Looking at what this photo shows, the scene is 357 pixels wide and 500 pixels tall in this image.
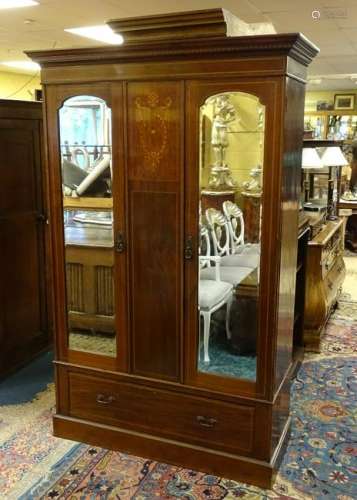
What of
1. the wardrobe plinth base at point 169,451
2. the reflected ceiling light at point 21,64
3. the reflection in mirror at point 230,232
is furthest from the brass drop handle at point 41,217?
the reflected ceiling light at point 21,64

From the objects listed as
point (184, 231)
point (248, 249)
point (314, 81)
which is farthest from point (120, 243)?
point (314, 81)

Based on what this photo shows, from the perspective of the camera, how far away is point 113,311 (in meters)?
2.56

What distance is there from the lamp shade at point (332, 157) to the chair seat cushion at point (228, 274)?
2.79m

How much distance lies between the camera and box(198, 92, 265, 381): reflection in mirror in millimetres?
2188

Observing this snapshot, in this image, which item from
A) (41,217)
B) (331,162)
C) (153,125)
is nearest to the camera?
(153,125)

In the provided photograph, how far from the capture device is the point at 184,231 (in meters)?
2.31

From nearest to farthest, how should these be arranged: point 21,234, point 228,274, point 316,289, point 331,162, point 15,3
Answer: point 228,274 → point 21,234 → point 316,289 → point 15,3 → point 331,162

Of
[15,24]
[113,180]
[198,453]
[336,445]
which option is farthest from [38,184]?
[15,24]

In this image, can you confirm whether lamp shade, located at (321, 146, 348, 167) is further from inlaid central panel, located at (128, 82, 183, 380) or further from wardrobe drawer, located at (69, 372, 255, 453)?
wardrobe drawer, located at (69, 372, 255, 453)

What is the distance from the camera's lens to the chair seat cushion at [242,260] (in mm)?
2260

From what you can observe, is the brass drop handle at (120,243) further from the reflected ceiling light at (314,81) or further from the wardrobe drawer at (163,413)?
the reflected ceiling light at (314,81)

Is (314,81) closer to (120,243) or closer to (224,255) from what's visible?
(224,255)

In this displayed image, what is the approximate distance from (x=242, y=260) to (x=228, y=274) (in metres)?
0.10

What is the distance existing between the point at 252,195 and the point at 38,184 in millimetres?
1870
